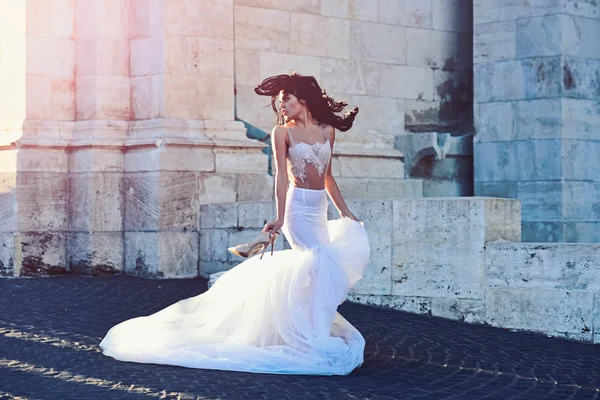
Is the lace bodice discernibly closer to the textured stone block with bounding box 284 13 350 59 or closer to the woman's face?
the woman's face

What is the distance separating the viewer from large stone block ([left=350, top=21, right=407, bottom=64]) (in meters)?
14.1

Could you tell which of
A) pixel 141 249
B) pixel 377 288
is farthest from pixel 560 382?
pixel 141 249

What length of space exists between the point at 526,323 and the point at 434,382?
2312 mm

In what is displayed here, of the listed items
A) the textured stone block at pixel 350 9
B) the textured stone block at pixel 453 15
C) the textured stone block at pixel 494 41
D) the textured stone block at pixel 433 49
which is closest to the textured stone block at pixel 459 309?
the textured stone block at pixel 494 41

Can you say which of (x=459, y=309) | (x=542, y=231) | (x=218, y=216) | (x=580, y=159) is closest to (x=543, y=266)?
(x=459, y=309)

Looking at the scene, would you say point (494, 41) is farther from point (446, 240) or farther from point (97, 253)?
point (97, 253)

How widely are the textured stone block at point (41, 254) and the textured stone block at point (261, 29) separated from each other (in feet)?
10.1

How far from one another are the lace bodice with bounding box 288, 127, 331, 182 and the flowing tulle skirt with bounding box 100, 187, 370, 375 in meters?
Result: 0.14

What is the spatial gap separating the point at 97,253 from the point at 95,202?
562 millimetres

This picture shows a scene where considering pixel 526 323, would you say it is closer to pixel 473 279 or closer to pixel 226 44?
pixel 473 279

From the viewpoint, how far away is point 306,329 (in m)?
7.10

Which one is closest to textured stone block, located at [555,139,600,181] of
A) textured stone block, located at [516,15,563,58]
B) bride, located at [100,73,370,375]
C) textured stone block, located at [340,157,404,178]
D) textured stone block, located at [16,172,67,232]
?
textured stone block, located at [516,15,563,58]

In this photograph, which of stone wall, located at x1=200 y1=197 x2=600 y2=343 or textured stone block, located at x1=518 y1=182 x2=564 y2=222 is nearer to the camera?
stone wall, located at x1=200 y1=197 x2=600 y2=343

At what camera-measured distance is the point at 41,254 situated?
12.2m
